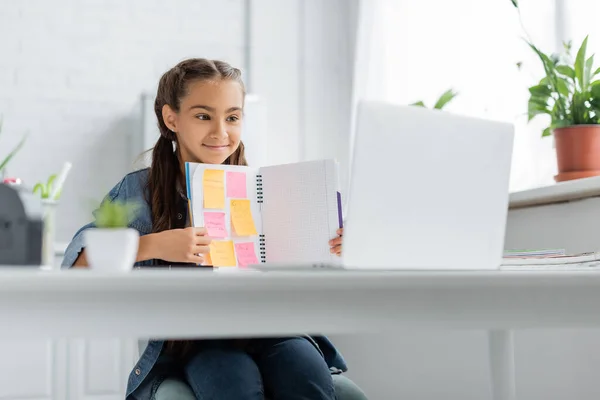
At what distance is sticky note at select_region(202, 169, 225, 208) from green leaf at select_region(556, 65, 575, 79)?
0.94 m

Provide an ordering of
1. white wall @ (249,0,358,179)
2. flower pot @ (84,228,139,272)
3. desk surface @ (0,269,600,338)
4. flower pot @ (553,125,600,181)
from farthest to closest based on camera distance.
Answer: white wall @ (249,0,358,179) < flower pot @ (553,125,600,181) < flower pot @ (84,228,139,272) < desk surface @ (0,269,600,338)

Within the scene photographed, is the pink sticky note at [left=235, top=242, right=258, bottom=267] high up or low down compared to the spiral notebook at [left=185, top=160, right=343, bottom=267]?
down

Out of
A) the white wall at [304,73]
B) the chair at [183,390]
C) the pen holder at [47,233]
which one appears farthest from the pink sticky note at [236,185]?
the white wall at [304,73]

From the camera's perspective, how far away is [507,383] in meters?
Answer: 1.60

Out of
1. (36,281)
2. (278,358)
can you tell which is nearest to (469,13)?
(278,358)

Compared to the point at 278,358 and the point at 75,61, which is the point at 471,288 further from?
the point at 75,61

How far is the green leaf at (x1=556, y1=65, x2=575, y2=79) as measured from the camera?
1.82 metres

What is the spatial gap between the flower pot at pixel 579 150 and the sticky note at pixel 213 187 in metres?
0.89

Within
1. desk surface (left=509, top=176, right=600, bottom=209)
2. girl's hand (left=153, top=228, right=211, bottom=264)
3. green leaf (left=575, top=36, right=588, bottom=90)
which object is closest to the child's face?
girl's hand (left=153, top=228, right=211, bottom=264)

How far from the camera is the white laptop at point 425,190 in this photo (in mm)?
835

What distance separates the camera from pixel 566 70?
1831 mm

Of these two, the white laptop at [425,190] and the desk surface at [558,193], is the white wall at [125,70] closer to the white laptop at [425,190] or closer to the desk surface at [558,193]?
the desk surface at [558,193]

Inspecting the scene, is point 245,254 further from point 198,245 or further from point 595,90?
point 595,90

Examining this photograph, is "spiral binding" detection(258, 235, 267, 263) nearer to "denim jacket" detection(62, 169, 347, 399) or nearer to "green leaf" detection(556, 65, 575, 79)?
"denim jacket" detection(62, 169, 347, 399)
